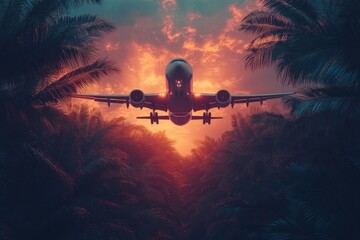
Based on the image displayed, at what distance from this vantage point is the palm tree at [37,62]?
762 centimetres

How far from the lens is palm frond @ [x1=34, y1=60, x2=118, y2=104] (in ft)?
28.3

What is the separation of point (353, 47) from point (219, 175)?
74.2ft

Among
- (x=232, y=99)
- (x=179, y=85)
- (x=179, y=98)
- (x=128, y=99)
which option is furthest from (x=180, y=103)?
(x=232, y=99)

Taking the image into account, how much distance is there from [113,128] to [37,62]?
10.4m

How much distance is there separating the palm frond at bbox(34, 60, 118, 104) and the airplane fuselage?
12.7 m

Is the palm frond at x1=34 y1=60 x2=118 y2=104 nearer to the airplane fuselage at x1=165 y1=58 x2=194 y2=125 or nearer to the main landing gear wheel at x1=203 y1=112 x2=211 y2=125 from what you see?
the airplane fuselage at x1=165 y1=58 x2=194 y2=125

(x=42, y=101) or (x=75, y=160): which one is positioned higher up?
(x=42, y=101)

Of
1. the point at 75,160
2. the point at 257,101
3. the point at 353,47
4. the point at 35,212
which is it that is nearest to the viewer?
the point at 353,47

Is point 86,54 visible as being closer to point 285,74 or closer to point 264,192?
point 285,74

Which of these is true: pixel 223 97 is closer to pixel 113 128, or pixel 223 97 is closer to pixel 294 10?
pixel 113 128

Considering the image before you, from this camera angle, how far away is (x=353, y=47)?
20.5 ft

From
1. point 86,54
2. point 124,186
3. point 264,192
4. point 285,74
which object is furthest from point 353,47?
point 124,186

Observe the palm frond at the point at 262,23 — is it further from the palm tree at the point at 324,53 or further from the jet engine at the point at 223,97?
the jet engine at the point at 223,97

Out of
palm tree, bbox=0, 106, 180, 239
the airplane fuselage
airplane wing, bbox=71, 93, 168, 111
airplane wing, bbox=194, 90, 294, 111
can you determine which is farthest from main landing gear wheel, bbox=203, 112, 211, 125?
palm tree, bbox=0, 106, 180, 239
